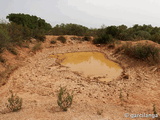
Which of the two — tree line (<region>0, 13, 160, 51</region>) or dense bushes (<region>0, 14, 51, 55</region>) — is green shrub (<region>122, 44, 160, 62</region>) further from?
dense bushes (<region>0, 14, 51, 55</region>)

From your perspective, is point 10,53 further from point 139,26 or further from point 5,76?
point 139,26

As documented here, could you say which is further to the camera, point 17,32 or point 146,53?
point 17,32

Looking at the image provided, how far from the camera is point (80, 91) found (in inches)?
187

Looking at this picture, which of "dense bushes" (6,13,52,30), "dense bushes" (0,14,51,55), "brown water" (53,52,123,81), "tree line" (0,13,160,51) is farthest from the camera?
"dense bushes" (6,13,52,30)

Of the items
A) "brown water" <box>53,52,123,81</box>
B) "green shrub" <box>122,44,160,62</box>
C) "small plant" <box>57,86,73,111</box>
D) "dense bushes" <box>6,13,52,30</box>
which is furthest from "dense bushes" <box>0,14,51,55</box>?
"green shrub" <box>122,44,160,62</box>

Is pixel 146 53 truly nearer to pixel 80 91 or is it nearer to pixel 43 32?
pixel 80 91

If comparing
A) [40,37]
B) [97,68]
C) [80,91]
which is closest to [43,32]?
[40,37]

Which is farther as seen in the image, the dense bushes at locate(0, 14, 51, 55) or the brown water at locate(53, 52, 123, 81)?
the dense bushes at locate(0, 14, 51, 55)

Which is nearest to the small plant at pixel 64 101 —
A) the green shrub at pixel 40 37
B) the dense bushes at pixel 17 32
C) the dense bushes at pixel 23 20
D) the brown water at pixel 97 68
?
the brown water at pixel 97 68

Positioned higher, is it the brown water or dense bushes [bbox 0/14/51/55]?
dense bushes [bbox 0/14/51/55]

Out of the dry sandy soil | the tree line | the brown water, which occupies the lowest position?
the dry sandy soil

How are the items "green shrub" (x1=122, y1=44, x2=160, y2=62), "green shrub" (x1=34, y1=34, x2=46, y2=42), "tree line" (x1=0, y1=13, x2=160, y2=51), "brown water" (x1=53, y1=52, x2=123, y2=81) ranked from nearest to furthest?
"brown water" (x1=53, y1=52, x2=123, y2=81), "green shrub" (x1=122, y1=44, x2=160, y2=62), "tree line" (x1=0, y1=13, x2=160, y2=51), "green shrub" (x1=34, y1=34, x2=46, y2=42)

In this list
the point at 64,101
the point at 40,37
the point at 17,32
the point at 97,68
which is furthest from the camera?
the point at 40,37

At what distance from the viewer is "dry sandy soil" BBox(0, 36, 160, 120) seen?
Answer: 3.13 metres
